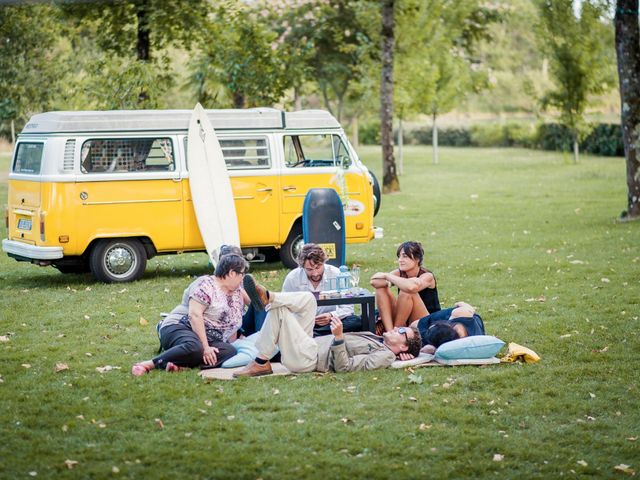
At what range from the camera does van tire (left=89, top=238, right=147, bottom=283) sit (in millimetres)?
14133

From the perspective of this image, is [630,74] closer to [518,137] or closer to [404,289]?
[404,289]

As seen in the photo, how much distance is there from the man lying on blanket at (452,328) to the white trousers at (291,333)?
115 centimetres

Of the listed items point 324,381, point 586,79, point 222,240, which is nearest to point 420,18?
point 586,79

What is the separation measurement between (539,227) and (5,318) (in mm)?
11467

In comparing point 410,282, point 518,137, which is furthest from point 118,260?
point 518,137

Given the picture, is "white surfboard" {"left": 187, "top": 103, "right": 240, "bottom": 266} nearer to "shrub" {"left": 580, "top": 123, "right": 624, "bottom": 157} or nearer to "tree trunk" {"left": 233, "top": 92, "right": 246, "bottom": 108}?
"tree trunk" {"left": 233, "top": 92, "right": 246, "bottom": 108}

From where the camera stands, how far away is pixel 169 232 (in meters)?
14.4

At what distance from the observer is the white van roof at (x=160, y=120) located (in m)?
13.8

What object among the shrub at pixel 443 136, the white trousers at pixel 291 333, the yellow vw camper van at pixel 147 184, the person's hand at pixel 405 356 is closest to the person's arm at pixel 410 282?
the person's hand at pixel 405 356

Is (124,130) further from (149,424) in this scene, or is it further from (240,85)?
(240,85)

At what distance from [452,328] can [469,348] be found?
325mm

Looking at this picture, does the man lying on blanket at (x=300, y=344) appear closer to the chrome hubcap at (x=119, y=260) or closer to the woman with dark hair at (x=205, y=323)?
the woman with dark hair at (x=205, y=323)

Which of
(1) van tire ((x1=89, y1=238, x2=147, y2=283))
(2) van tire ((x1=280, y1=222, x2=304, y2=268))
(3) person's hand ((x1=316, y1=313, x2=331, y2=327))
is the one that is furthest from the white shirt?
(2) van tire ((x1=280, y1=222, x2=304, y2=268))

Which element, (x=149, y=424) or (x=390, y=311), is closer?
(x=149, y=424)
